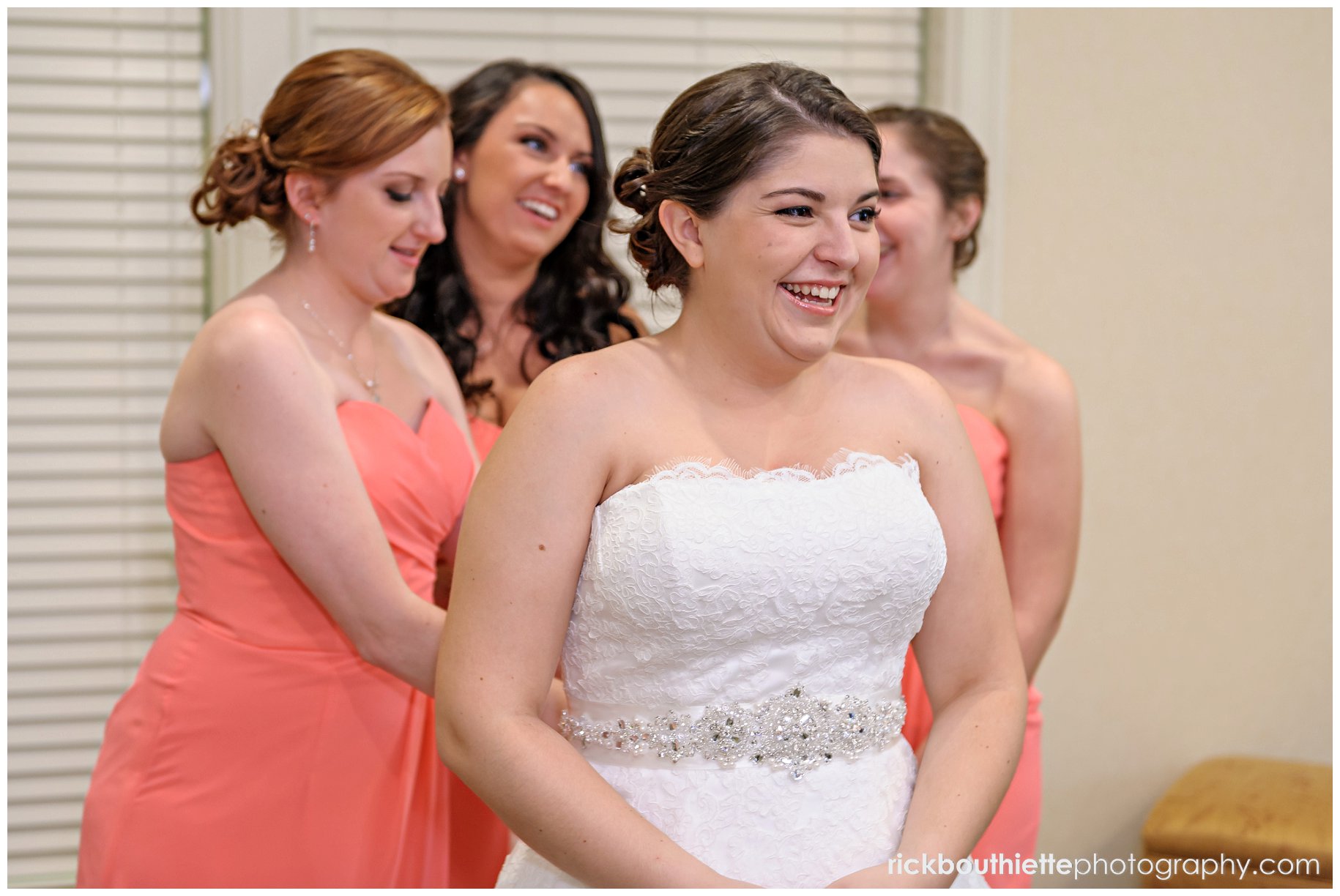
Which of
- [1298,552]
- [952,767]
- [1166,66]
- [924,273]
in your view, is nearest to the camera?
[952,767]

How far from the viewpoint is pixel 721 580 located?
4.79ft

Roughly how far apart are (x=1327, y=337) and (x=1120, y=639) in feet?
3.17

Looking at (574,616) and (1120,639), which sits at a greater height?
(574,616)

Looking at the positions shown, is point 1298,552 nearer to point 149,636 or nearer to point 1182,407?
point 1182,407

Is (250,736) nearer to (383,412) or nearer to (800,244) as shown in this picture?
(383,412)

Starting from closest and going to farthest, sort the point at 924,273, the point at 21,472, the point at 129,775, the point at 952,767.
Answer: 1. the point at 952,767
2. the point at 129,775
3. the point at 924,273
4. the point at 21,472

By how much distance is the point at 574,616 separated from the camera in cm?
155

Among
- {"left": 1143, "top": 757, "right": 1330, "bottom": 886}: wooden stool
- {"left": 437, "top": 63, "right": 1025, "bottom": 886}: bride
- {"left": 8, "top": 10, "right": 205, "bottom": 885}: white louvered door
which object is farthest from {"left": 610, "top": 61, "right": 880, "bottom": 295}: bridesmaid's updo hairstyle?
{"left": 1143, "top": 757, "right": 1330, "bottom": 886}: wooden stool

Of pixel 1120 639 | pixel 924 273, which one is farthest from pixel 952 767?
pixel 1120 639

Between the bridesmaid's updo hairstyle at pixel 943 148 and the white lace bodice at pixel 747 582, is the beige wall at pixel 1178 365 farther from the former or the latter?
the white lace bodice at pixel 747 582

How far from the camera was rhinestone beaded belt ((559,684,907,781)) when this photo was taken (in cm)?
153

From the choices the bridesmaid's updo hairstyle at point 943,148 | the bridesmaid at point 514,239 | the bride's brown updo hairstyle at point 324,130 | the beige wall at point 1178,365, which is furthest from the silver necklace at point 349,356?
the beige wall at point 1178,365

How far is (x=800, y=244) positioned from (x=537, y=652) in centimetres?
57

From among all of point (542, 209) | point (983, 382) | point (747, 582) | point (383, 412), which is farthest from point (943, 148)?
point (747, 582)
